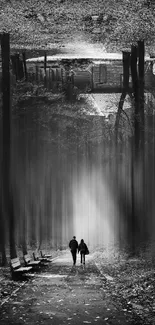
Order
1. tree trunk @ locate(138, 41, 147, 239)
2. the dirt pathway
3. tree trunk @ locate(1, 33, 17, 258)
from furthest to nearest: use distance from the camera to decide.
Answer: tree trunk @ locate(138, 41, 147, 239)
tree trunk @ locate(1, 33, 17, 258)
the dirt pathway

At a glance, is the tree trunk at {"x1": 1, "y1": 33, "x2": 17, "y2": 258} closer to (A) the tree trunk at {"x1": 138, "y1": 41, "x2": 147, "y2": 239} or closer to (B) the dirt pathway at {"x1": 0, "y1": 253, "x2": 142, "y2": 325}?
(A) the tree trunk at {"x1": 138, "y1": 41, "x2": 147, "y2": 239}

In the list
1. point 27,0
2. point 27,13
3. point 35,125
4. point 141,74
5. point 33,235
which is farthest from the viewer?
point 35,125

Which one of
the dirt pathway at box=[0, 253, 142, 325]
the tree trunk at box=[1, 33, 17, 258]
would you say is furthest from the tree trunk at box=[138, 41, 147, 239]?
the dirt pathway at box=[0, 253, 142, 325]

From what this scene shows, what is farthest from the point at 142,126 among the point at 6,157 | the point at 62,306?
the point at 62,306

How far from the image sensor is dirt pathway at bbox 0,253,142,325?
519cm

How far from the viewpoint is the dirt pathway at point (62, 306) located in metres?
5.19

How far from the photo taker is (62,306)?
620cm

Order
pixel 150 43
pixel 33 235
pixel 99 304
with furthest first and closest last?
pixel 33 235 → pixel 150 43 → pixel 99 304

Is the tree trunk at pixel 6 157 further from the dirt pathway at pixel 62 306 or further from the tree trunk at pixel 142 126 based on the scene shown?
the dirt pathway at pixel 62 306

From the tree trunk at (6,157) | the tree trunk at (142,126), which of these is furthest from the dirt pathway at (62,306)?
the tree trunk at (142,126)

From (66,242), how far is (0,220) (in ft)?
42.9

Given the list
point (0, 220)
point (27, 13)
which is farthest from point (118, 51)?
point (0, 220)

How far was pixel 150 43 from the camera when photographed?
64.3ft

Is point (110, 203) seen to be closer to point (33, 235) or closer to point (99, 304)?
point (33, 235)
